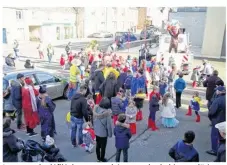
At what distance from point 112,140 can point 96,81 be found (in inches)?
98.8

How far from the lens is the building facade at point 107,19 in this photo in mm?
35875

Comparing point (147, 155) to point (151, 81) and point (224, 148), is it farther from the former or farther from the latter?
point (151, 81)

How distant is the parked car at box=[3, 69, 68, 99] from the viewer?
8340 millimetres

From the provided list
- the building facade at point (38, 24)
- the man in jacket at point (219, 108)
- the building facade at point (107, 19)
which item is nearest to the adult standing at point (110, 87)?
the man in jacket at point (219, 108)

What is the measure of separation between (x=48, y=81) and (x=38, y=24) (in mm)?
23721

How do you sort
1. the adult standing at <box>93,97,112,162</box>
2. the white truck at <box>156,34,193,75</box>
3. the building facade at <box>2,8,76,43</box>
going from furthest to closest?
1. the building facade at <box>2,8,76,43</box>
2. the white truck at <box>156,34,193,75</box>
3. the adult standing at <box>93,97,112,162</box>

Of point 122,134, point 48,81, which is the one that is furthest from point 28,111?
point 122,134

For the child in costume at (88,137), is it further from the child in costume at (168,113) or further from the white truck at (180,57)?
the white truck at (180,57)

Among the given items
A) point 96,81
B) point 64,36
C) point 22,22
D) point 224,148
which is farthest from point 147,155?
point 64,36

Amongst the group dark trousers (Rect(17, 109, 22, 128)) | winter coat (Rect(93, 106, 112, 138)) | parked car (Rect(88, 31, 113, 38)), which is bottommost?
dark trousers (Rect(17, 109, 22, 128))

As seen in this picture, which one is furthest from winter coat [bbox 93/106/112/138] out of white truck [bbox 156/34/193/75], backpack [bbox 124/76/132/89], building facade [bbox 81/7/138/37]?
building facade [bbox 81/7/138/37]

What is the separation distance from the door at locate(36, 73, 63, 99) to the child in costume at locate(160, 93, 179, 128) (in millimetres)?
3919

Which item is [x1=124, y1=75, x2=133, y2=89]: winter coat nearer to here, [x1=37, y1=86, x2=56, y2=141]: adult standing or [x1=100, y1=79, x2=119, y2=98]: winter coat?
[x1=100, y1=79, x2=119, y2=98]: winter coat

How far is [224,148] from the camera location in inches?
147
